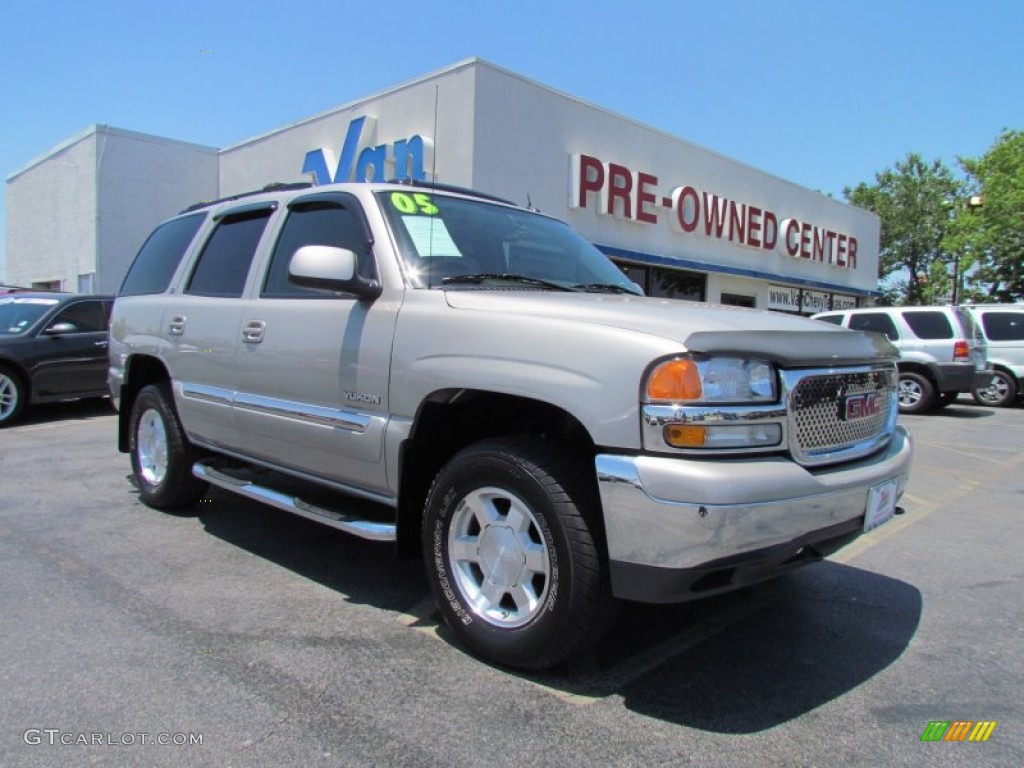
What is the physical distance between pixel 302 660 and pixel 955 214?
49.4 m

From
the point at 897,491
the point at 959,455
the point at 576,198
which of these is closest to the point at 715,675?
the point at 897,491

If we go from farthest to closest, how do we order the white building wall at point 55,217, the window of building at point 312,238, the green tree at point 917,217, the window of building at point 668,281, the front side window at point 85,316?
the green tree at point 917,217
the white building wall at point 55,217
the window of building at point 668,281
the front side window at point 85,316
the window of building at point 312,238

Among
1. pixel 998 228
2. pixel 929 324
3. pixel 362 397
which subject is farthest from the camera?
pixel 998 228

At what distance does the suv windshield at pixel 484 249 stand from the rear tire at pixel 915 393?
10206mm

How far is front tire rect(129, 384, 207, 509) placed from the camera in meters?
4.85

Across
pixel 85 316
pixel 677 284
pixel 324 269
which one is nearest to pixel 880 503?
pixel 324 269

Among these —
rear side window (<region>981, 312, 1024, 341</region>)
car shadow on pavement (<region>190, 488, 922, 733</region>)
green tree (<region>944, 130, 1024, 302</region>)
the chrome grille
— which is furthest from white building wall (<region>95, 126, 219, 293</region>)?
green tree (<region>944, 130, 1024, 302</region>)

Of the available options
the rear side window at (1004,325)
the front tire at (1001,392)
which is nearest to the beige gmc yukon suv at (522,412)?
the front tire at (1001,392)

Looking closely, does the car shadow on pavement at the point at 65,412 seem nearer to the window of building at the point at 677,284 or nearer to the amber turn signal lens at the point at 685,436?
the amber turn signal lens at the point at 685,436

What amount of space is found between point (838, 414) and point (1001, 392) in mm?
13963

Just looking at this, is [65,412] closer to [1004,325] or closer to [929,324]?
[929,324]

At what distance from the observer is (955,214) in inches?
1698

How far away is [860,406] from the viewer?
2.96 m

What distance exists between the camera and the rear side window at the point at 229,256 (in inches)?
171
